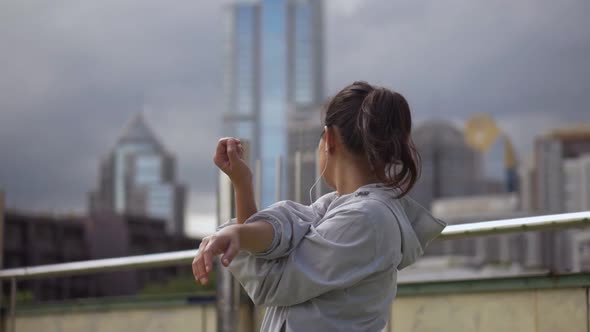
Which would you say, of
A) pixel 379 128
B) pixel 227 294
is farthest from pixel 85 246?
pixel 379 128

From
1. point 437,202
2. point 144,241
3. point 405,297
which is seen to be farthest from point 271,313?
point 437,202

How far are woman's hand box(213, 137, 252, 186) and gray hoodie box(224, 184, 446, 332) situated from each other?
0.35 feet

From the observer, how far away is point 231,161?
7.75 feet

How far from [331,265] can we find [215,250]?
0.32m

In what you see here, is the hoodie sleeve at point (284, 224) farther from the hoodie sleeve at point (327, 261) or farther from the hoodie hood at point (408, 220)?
the hoodie hood at point (408, 220)

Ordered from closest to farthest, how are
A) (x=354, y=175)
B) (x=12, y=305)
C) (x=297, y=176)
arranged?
(x=354, y=175)
(x=297, y=176)
(x=12, y=305)

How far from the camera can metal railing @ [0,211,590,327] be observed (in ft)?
11.9

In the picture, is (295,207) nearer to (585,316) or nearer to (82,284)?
(585,316)

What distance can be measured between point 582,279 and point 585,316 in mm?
142

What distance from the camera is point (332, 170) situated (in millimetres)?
2457

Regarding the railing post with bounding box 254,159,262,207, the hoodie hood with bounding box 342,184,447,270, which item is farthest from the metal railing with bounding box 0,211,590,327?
the hoodie hood with bounding box 342,184,447,270

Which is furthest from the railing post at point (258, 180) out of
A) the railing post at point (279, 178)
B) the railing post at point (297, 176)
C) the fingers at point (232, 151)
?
the fingers at point (232, 151)

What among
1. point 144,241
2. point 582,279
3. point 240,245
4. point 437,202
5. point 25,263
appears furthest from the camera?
point 437,202

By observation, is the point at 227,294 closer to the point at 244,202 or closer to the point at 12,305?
the point at 12,305
